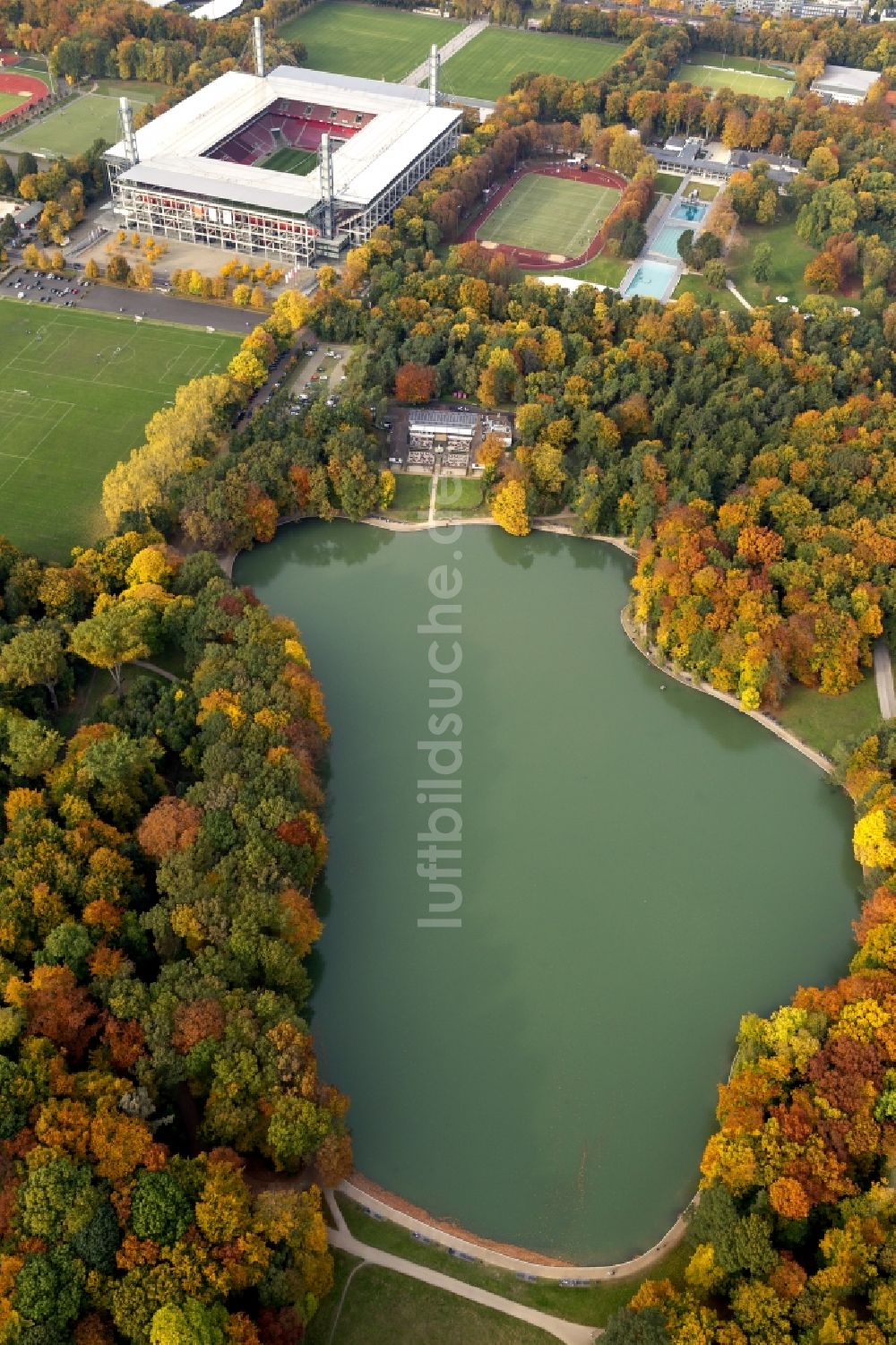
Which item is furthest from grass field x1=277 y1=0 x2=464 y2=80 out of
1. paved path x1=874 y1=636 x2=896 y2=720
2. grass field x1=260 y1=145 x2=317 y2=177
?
paved path x1=874 y1=636 x2=896 y2=720

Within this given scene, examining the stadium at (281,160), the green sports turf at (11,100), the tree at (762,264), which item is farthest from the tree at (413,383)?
the green sports turf at (11,100)

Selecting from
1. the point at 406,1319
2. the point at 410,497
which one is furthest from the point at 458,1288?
the point at 410,497

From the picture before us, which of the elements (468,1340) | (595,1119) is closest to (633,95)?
(595,1119)

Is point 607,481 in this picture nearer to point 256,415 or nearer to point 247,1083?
point 256,415

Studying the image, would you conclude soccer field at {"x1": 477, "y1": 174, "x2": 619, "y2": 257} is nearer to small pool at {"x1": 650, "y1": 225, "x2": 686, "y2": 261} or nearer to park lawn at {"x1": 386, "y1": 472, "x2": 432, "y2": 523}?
small pool at {"x1": 650, "y1": 225, "x2": 686, "y2": 261}

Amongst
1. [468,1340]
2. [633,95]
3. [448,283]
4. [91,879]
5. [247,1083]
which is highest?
[633,95]

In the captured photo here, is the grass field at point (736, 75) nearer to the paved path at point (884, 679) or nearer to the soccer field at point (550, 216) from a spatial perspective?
the soccer field at point (550, 216)
